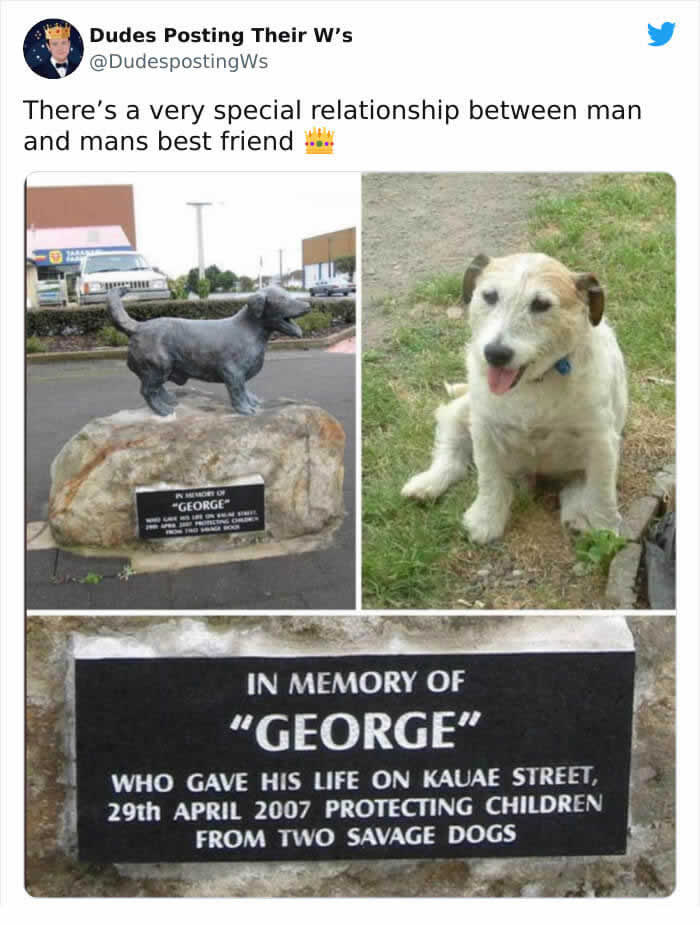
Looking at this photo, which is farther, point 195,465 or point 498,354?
point 195,465

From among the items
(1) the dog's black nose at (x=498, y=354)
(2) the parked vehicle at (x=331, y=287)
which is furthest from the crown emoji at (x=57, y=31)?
(1) the dog's black nose at (x=498, y=354)

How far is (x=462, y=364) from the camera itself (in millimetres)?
3674

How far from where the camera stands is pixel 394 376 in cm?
351

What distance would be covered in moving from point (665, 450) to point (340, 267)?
146 centimetres

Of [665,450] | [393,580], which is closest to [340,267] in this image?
[393,580]

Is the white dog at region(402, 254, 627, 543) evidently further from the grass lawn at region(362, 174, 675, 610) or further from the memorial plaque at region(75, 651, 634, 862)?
the memorial plaque at region(75, 651, 634, 862)

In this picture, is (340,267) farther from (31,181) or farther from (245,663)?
(245,663)

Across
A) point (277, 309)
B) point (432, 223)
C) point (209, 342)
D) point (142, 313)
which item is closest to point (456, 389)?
point (432, 223)

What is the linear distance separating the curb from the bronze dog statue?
0.04m

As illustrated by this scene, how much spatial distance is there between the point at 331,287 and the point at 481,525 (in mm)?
1111

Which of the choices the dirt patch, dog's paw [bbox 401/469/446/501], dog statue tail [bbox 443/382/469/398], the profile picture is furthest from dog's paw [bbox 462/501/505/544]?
the profile picture

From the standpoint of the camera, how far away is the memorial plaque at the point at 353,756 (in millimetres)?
3516

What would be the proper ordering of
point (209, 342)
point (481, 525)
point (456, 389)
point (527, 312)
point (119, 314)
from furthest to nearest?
point (456, 389), point (481, 525), point (209, 342), point (119, 314), point (527, 312)

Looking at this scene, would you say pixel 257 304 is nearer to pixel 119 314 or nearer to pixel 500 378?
pixel 119 314
